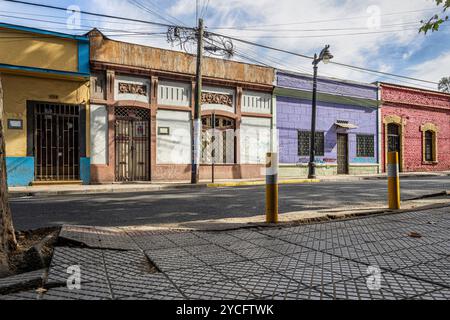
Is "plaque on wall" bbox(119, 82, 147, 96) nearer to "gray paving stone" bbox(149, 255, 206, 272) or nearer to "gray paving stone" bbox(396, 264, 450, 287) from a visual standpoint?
"gray paving stone" bbox(149, 255, 206, 272)

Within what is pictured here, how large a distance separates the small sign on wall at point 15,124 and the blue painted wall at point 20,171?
46.0 inches

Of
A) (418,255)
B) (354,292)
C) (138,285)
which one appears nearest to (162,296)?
(138,285)

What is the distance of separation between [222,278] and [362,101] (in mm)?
22062

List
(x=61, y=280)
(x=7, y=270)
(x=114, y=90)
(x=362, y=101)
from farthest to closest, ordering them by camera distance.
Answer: (x=362, y=101)
(x=114, y=90)
(x=7, y=270)
(x=61, y=280)

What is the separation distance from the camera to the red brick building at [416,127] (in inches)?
928

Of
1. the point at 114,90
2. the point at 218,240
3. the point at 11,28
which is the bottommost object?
the point at 218,240

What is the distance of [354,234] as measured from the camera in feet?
14.3

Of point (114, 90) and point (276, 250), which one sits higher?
point (114, 90)

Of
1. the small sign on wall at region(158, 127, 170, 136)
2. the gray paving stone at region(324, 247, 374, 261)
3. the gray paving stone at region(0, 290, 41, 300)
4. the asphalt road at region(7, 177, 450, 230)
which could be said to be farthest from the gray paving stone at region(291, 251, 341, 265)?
the small sign on wall at region(158, 127, 170, 136)

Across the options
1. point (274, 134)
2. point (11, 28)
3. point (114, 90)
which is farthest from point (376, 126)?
point (11, 28)

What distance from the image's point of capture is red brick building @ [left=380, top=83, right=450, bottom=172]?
23.6 meters

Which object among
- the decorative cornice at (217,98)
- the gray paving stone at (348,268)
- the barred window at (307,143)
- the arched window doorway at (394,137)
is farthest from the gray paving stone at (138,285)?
the arched window doorway at (394,137)
